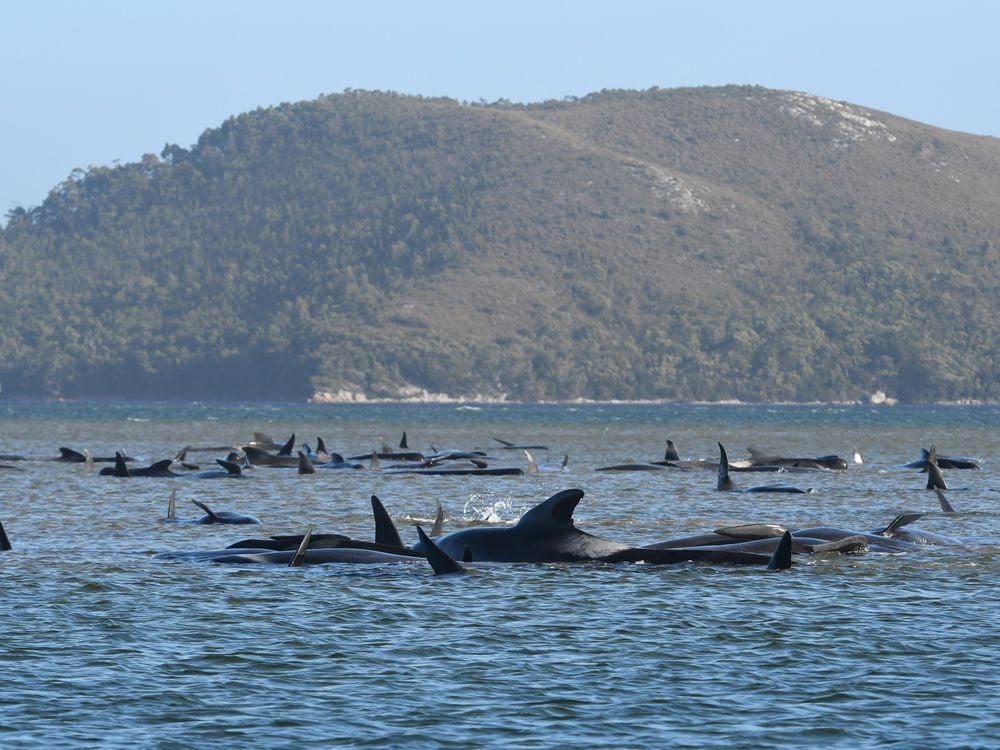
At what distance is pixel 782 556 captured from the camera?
71.8ft

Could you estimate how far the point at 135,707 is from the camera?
46.5ft

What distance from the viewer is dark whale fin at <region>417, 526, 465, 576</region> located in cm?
2077

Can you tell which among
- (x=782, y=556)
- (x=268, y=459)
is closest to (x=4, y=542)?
(x=782, y=556)

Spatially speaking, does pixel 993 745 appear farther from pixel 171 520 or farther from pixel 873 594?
pixel 171 520

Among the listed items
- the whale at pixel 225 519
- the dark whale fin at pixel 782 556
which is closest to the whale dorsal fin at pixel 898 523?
the dark whale fin at pixel 782 556

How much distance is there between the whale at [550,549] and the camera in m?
22.2

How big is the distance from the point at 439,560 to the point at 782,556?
4292 millimetres

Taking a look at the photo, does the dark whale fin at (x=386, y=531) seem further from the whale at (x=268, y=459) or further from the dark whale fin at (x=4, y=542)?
the whale at (x=268, y=459)

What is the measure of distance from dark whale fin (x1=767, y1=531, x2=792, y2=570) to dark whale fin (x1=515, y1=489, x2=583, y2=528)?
2537 mm

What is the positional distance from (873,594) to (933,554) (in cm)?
427

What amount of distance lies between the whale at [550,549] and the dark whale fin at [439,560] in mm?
691

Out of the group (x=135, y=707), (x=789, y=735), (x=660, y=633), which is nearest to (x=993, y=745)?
(x=789, y=735)

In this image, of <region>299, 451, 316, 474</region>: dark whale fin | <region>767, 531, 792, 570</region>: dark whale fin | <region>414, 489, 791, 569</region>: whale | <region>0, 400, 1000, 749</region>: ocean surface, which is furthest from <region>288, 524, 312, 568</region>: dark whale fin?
<region>299, 451, 316, 474</region>: dark whale fin

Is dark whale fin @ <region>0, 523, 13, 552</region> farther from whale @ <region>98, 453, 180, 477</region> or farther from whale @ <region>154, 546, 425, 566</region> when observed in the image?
whale @ <region>98, 453, 180, 477</region>
